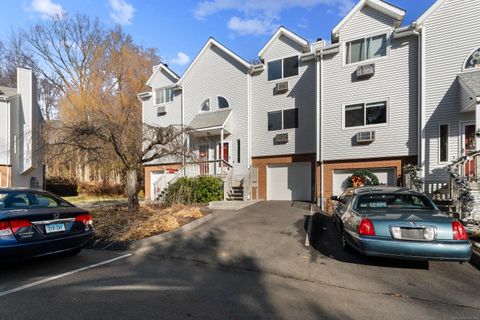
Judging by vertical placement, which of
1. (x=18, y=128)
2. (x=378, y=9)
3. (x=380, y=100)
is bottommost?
(x=18, y=128)

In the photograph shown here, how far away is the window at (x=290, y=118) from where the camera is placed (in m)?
15.9

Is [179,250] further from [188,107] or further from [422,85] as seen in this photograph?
[188,107]

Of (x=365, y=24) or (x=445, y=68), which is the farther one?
(x=365, y=24)

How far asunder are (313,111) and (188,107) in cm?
829

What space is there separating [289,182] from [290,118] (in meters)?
3.38

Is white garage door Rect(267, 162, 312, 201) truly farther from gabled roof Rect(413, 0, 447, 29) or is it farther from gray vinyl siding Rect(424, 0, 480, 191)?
gabled roof Rect(413, 0, 447, 29)

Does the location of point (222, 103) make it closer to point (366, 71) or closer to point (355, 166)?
point (366, 71)

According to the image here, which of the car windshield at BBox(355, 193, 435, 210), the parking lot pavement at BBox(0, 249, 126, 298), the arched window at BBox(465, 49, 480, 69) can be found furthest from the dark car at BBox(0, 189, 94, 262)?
the arched window at BBox(465, 49, 480, 69)

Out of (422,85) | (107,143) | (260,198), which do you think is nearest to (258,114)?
(260,198)

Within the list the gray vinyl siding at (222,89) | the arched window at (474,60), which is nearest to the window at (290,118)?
the gray vinyl siding at (222,89)

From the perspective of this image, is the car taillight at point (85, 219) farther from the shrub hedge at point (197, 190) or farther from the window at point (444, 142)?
the window at point (444, 142)

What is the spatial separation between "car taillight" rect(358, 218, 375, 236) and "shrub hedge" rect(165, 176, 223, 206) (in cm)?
970

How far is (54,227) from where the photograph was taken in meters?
5.46

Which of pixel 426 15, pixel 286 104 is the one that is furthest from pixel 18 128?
pixel 426 15
